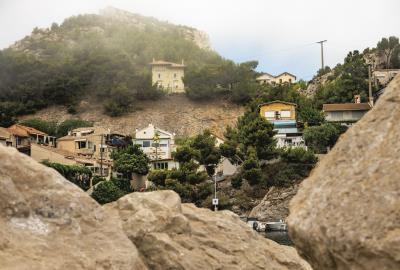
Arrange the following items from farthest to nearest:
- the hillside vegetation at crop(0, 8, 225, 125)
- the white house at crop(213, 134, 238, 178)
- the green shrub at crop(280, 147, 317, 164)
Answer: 1. the hillside vegetation at crop(0, 8, 225, 125)
2. the white house at crop(213, 134, 238, 178)
3. the green shrub at crop(280, 147, 317, 164)

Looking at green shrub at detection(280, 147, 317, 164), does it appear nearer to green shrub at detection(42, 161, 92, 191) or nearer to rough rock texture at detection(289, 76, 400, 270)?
green shrub at detection(42, 161, 92, 191)

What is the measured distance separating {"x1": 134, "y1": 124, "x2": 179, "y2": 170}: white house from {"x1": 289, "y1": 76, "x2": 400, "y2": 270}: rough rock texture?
7940 centimetres

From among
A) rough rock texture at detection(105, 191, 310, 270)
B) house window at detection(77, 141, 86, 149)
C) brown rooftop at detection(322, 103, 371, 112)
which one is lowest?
rough rock texture at detection(105, 191, 310, 270)

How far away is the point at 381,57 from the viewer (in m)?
115

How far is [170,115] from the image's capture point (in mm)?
127062

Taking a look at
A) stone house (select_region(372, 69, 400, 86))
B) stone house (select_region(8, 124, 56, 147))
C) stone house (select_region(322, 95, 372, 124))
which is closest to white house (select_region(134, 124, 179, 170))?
stone house (select_region(8, 124, 56, 147))

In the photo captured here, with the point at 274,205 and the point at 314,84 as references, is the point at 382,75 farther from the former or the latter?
the point at 274,205

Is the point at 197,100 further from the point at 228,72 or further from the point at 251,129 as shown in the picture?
the point at 251,129

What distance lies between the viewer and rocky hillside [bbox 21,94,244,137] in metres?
123

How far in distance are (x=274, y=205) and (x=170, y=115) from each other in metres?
62.3

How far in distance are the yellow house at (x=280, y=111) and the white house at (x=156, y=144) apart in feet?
47.0

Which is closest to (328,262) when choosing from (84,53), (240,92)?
(240,92)

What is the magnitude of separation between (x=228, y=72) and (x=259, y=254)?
4820 inches

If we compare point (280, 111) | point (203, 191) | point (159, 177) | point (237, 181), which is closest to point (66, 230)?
point (203, 191)
